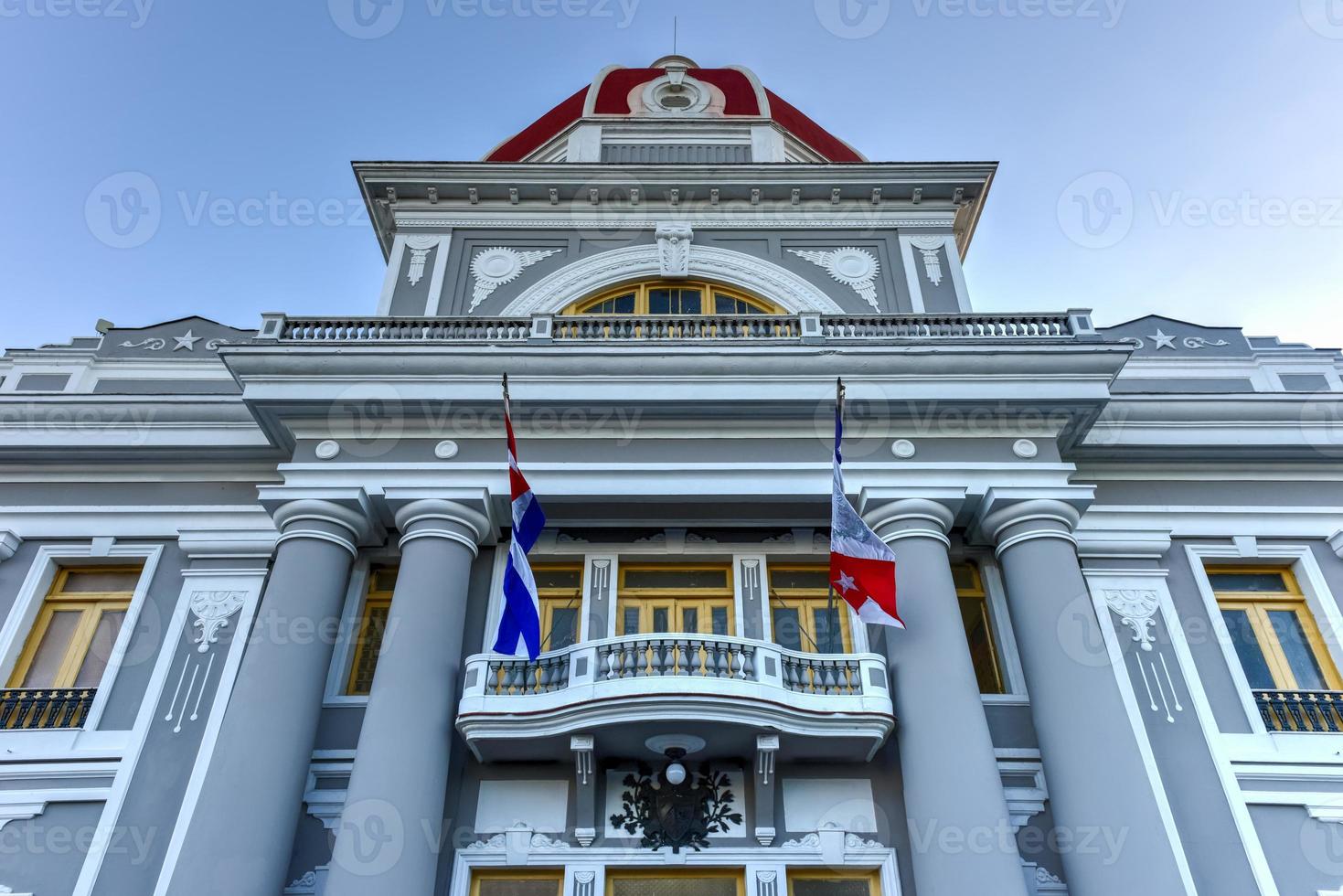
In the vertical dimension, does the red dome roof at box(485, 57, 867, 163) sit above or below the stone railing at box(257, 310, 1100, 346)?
above

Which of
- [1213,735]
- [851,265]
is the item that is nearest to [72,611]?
[851,265]

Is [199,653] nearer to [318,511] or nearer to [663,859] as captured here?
[318,511]

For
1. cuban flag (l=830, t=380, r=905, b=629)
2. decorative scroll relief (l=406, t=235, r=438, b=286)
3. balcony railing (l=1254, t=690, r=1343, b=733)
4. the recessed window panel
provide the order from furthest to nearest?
decorative scroll relief (l=406, t=235, r=438, b=286) → the recessed window panel → balcony railing (l=1254, t=690, r=1343, b=733) → cuban flag (l=830, t=380, r=905, b=629)

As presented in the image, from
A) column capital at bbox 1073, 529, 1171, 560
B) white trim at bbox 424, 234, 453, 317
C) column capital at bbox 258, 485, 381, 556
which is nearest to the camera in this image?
column capital at bbox 258, 485, 381, 556

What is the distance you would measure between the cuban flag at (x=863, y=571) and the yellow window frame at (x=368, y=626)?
17.5 ft

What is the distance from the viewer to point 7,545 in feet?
45.1

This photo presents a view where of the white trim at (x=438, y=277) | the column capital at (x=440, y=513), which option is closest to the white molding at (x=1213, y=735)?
the column capital at (x=440, y=513)

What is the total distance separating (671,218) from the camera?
58.0 feet

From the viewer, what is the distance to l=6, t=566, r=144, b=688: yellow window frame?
513 inches

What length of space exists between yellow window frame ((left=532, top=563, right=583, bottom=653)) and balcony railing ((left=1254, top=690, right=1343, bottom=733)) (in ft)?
26.4

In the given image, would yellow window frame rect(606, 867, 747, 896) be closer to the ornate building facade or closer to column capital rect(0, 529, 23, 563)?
the ornate building facade

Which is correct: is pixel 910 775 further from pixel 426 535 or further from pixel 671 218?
pixel 671 218

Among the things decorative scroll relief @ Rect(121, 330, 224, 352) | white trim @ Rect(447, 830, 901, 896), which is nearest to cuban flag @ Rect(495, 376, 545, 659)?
white trim @ Rect(447, 830, 901, 896)

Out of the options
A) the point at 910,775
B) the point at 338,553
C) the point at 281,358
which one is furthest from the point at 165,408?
the point at 910,775
